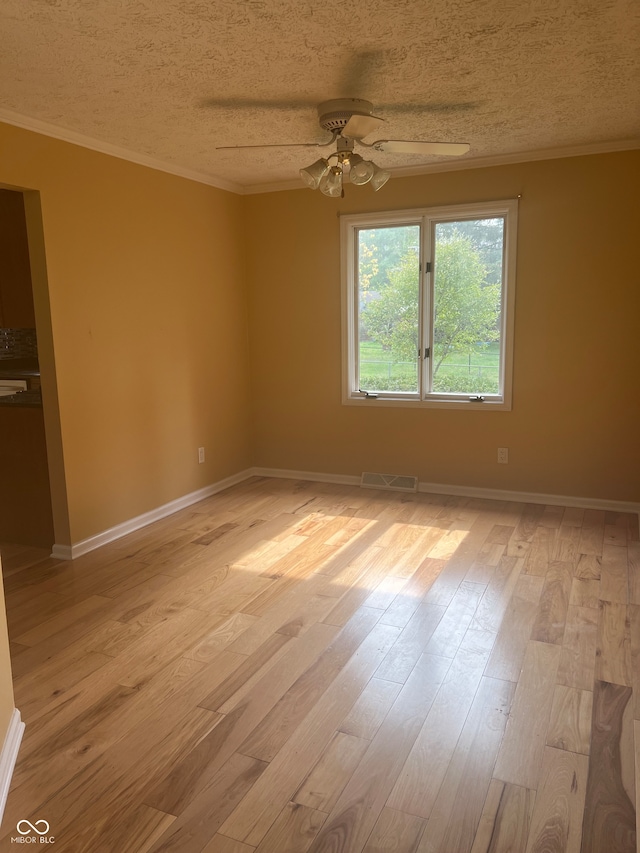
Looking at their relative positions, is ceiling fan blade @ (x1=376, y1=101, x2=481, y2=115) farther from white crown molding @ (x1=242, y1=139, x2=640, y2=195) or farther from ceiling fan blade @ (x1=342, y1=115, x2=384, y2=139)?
white crown molding @ (x1=242, y1=139, x2=640, y2=195)

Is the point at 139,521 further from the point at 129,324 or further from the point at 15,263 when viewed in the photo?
the point at 15,263

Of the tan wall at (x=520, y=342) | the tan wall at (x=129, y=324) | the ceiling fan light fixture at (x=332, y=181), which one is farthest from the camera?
the tan wall at (x=520, y=342)

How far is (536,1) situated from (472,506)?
128 inches

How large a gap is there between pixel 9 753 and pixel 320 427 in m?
3.65

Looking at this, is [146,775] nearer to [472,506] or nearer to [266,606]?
[266,606]

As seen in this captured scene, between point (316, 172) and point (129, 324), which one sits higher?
point (316, 172)

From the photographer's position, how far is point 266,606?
122 inches

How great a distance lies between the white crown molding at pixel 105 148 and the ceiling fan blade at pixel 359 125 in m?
1.63

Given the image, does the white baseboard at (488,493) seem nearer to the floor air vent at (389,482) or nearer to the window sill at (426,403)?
the floor air vent at (389,482)

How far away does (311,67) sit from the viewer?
2670 millimetres

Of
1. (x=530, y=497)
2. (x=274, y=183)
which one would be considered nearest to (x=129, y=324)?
(x=274, y=183)

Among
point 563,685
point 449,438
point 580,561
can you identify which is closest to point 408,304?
point 449,438

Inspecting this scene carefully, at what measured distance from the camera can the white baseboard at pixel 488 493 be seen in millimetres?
4453

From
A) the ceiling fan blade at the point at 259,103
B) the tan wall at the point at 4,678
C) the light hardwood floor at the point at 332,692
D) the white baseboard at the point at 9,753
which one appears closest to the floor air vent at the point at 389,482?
the light hardwood floor at the point at 332,692
